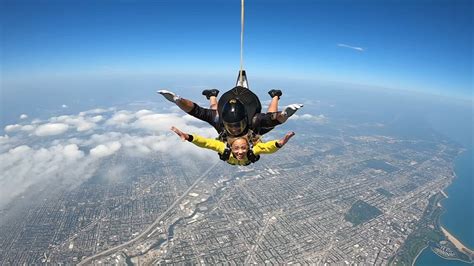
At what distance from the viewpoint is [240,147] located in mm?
2676

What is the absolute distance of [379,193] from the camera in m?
33.3

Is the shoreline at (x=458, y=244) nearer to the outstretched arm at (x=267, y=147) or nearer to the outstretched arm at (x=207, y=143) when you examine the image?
the outstretched arm at (x=267, y=147)

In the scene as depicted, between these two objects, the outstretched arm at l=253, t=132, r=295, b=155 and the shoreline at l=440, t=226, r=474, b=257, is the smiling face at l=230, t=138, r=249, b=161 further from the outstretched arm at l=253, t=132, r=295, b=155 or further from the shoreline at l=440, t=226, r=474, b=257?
the shoreline at l=440, t=226, r=474, b=257

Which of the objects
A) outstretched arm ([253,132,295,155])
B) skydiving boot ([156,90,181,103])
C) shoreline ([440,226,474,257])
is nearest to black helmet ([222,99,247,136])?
outstretched arm ([253,132,295,155])

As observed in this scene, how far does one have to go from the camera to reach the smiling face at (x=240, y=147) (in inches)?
106

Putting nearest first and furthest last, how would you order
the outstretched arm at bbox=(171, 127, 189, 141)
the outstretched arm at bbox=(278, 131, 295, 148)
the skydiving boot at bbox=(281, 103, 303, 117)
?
the skydiving boot at bbox=(281, 103, 303, 117) → the outstretched arm at bbox=(171, 127, 189, 141) → the outstretched arm at bbox=(278, 131, 295, 148)

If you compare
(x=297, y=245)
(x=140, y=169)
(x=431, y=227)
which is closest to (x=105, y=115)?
(x=140, y=169)

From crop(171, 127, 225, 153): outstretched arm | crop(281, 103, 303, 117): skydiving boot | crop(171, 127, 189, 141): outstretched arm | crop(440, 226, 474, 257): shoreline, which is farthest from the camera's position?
crop(440, 226, 474, 257): shoreline

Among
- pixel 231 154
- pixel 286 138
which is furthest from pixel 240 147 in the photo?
pixel 286 138

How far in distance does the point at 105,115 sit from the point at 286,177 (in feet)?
223

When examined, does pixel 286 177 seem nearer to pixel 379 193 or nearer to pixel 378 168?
pixel 379 193

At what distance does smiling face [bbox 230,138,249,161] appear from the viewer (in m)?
2.68

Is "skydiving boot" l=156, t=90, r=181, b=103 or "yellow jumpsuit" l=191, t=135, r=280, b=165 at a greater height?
"skydiving boot" l=156, t=90, r=181, b=103

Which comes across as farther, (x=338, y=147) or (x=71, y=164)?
(x=338, y=147)
